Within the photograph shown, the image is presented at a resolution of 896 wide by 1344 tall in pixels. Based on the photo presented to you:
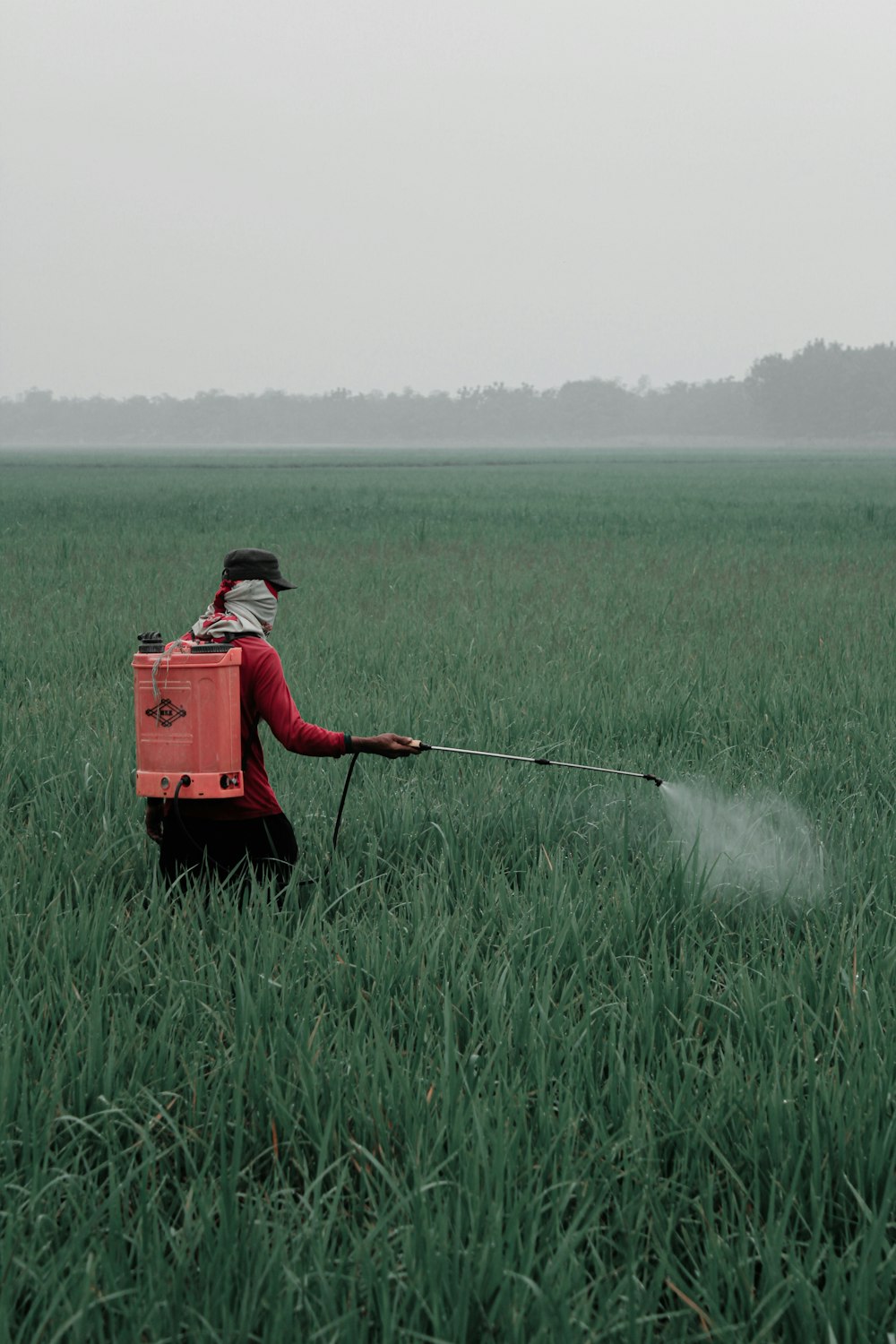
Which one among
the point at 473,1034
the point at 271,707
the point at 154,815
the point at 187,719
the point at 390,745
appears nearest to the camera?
the point at 473,1034

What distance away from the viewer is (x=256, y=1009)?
104 inches

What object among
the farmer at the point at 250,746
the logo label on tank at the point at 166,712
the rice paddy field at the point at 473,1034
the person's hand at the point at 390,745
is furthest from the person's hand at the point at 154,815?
the person's hand at the point at 390,745

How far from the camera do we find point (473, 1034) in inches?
101

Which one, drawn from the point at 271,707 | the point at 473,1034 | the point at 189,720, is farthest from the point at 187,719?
the point at 473,1034

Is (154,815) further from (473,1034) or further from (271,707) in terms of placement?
(473,1034)

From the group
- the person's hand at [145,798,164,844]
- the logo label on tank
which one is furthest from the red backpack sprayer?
the person's hand at [145,798,164,844]

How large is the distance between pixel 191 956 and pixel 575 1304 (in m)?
1.43

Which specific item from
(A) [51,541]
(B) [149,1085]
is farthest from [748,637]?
(A) [51,541]

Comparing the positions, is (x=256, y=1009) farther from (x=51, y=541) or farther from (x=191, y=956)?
(x=51, y=541)

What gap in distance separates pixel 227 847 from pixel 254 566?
0.81 metres

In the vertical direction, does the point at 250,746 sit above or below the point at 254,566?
below

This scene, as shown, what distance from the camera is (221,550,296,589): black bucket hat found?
10.6 feet

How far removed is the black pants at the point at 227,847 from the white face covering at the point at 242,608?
0.54 meters

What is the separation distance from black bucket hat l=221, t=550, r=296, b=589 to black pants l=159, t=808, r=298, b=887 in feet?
2.20
